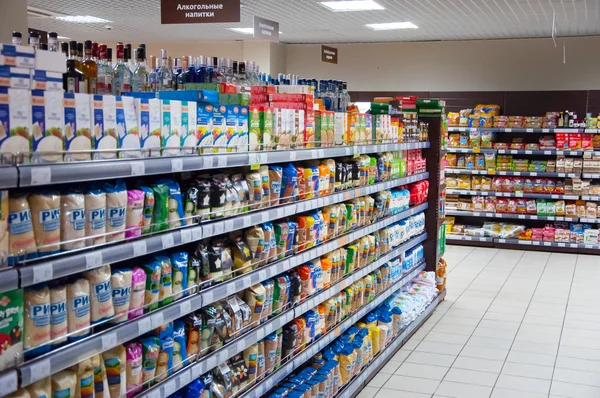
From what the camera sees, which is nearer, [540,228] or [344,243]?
[344,243]

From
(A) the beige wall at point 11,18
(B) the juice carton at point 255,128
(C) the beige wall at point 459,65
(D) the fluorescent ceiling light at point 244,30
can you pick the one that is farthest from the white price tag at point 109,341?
(C) the beige wall at point 459,65

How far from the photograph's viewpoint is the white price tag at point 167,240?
108 inches

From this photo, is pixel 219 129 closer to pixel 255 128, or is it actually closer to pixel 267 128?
pixel 255 128

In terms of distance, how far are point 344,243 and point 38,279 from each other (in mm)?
2990

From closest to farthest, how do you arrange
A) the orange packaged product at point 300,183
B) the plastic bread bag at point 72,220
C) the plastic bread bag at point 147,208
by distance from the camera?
the plastic bread bag at point 72,220 → the plastic bread bag at point 147,208 → the orange packaged product at point 300,183

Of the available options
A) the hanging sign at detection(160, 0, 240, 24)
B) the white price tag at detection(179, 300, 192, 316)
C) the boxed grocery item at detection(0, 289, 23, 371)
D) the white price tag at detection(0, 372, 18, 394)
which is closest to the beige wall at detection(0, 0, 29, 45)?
the hanging sign at detection(160, 0, 240, 24)

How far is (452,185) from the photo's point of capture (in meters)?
11.7

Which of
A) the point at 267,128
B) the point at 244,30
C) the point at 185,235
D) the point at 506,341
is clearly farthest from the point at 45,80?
the point at 244,30

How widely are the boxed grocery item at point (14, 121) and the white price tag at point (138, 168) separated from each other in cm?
Answer: 45

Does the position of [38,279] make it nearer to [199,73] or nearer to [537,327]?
[199,73]

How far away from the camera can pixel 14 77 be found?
210 cm

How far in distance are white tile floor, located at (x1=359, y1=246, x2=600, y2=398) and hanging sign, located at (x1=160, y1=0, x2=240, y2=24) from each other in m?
3.46

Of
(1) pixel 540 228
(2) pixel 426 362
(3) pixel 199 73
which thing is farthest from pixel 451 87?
(3) pixel 199 73

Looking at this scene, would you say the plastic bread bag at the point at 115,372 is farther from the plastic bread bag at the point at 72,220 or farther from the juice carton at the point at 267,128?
the juice carton at the point at 267,128
